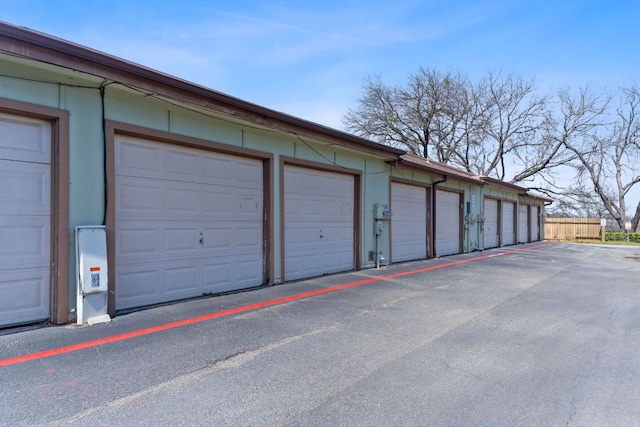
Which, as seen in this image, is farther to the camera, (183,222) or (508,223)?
(508,223)

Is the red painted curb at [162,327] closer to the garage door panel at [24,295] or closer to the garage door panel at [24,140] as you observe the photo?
the garage door panel at [24,295]

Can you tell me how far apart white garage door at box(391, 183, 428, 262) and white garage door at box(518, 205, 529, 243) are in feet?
41.7

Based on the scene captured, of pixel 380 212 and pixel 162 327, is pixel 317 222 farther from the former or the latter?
pixel 162 327

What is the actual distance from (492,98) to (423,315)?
98.2 feet

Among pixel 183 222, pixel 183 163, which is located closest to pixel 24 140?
pixel 183 163

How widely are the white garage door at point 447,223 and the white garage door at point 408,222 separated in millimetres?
1023

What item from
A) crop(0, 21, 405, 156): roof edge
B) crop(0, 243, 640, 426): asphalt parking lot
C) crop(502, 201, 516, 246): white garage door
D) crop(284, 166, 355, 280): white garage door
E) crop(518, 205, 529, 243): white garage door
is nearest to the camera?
crop(0, 243, 640, 426): asphalt parking lot

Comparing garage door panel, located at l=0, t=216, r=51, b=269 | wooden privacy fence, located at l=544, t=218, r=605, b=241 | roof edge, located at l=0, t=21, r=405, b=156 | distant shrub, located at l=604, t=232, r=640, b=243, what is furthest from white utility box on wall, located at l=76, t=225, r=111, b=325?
distant shrub, located at l=604, t=232, r=640, b=243

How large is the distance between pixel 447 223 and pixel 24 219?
12817 mm

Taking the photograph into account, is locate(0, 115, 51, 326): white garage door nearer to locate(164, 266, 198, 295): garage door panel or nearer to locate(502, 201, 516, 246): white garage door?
locate(164, 266, 198, 295): garage door panel

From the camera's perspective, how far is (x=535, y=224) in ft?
85.3

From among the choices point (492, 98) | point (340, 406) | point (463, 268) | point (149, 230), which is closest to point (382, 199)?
point (463, 268)

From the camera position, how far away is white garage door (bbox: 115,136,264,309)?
221 inches

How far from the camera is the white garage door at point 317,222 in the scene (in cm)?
816
